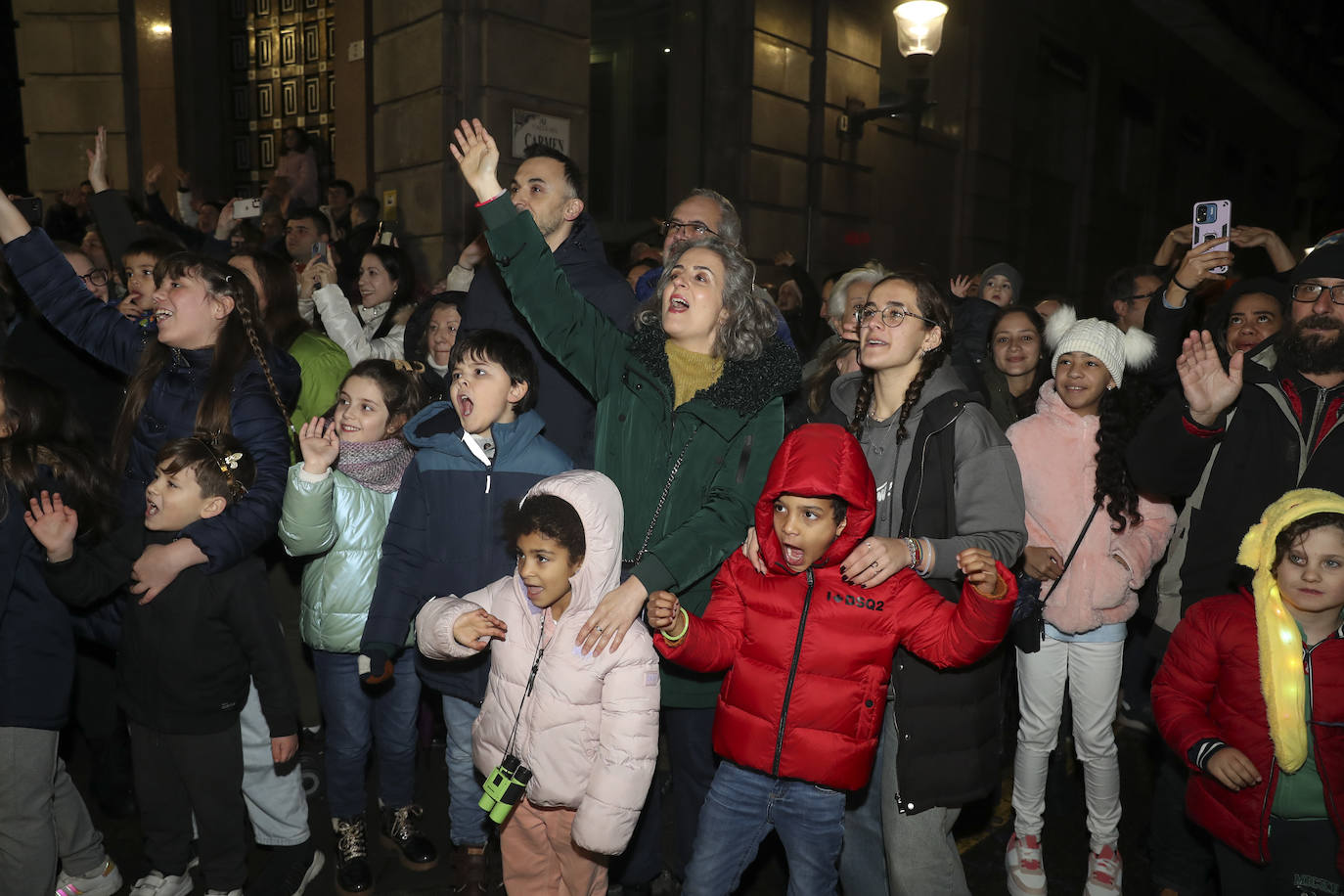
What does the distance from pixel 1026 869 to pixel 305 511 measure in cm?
295

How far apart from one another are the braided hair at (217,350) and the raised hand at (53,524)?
0.51 metres

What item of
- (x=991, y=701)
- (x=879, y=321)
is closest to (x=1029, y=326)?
(x=879, y=321)

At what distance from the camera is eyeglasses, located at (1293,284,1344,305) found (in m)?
3.23

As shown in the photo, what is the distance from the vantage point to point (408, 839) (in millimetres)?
3805

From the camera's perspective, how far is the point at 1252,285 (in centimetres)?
453

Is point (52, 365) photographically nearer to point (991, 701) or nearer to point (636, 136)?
point (991, 701)

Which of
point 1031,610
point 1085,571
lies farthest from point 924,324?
point 1085,571

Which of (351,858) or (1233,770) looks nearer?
(1233,770)

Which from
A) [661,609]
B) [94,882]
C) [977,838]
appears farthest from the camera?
[977,838]

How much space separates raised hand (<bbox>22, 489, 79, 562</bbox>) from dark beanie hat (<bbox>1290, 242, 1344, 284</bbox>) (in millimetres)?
4223

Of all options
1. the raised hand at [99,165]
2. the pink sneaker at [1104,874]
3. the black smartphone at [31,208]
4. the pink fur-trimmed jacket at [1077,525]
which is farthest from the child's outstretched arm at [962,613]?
the raised hand at [99,165]

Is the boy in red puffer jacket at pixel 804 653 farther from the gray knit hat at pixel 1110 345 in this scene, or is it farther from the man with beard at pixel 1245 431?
the gray knit hat at pixel 1110 345

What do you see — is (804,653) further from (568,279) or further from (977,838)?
(977,838)

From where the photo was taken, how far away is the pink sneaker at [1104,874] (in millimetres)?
3588
